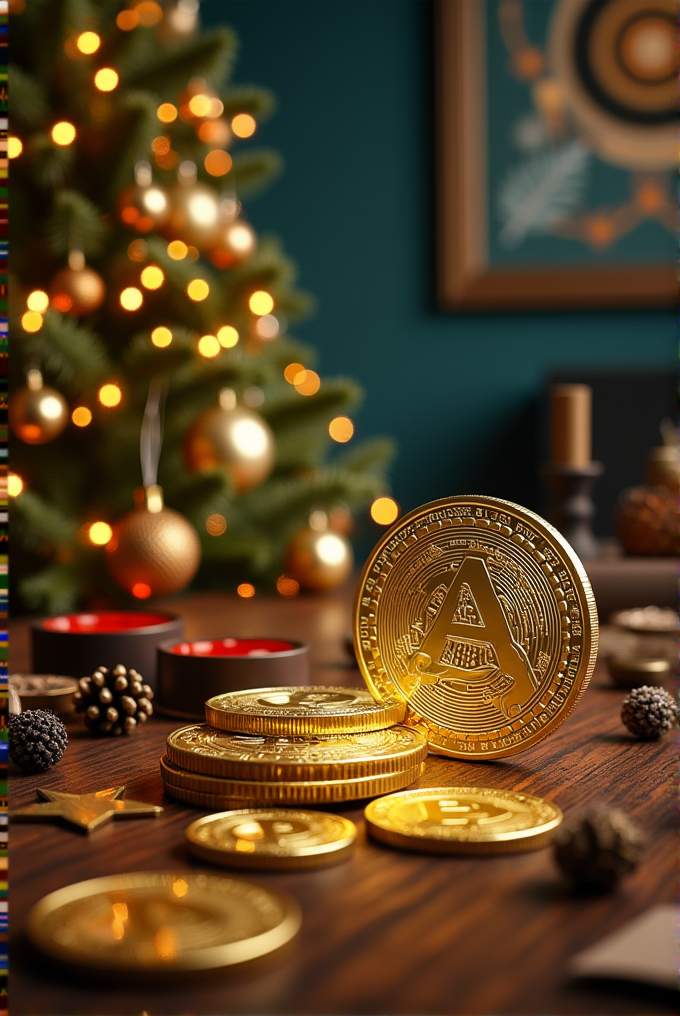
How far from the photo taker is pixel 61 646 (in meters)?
0.90

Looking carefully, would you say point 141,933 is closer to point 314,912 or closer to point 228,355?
point 314,912

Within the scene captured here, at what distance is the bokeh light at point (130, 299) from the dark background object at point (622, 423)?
1261 mm

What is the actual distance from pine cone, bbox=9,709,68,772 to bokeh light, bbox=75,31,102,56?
1.27m

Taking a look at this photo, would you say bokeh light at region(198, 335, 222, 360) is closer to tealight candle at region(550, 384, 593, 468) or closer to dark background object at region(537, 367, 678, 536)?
tealight candle at region(550, 384, 593, 468)

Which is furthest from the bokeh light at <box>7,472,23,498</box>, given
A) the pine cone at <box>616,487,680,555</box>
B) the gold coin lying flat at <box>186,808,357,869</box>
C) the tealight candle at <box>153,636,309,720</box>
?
the gold coin lying flat at <box>186,808,357,869</box>

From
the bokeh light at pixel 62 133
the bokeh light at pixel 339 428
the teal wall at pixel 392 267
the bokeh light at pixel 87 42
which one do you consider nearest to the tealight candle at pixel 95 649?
the bokeh light at pixel 62 133

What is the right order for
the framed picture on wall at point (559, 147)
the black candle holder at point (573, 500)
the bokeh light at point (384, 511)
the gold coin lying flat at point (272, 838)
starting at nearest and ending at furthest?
the gold coin lying flat at point (272, 838)
the black candle holder at point (573, 500)
the bokeh light at point (384, 511)
the framed picture on wall at point (559, 147)

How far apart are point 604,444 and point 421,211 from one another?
77 cm

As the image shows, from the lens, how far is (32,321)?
1.54 metres

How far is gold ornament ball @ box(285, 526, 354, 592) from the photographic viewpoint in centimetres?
171

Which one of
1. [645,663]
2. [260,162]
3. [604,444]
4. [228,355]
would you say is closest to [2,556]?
[645,663]

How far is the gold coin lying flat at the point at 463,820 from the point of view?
1.68ft

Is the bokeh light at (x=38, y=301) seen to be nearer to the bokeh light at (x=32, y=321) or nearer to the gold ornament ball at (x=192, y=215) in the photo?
the bokeh light at (x=32, y=321)

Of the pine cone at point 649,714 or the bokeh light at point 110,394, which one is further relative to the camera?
the bokeh light at point 110,394
